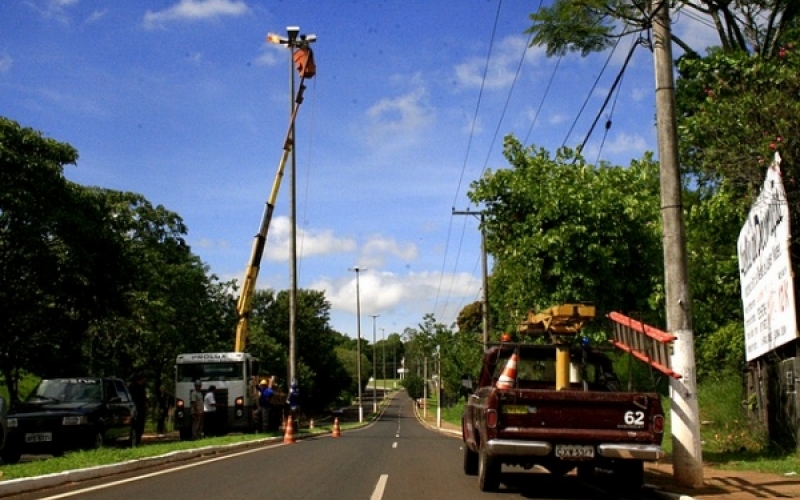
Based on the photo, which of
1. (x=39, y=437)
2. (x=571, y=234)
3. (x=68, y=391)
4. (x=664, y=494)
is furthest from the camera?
(x=68, y=391)

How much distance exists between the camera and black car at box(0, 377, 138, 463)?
1745 centimetres

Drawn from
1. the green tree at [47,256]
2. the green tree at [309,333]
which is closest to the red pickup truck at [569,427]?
the green tree at [47,256]

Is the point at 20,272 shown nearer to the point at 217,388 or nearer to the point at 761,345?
the point at 217,388

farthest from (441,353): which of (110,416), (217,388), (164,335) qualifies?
(110,416)

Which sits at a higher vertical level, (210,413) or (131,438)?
(210,413)

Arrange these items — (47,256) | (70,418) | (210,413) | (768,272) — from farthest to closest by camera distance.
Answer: (210,413)
(47,256)
(70,418)
(768,272)

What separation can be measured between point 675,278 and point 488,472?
3643mm

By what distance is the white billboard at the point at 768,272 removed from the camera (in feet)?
Result: 41.8

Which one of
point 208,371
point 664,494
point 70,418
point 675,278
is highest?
point 675,278

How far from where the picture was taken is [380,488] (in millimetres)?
11117

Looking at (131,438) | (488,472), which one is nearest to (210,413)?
(131,438)

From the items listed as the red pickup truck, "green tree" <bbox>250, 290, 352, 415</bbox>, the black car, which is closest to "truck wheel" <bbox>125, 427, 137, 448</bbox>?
the black car

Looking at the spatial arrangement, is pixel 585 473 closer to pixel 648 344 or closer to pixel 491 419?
pixel 648 344

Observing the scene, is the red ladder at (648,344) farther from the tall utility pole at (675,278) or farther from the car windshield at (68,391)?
the car windshield at (68,391)
